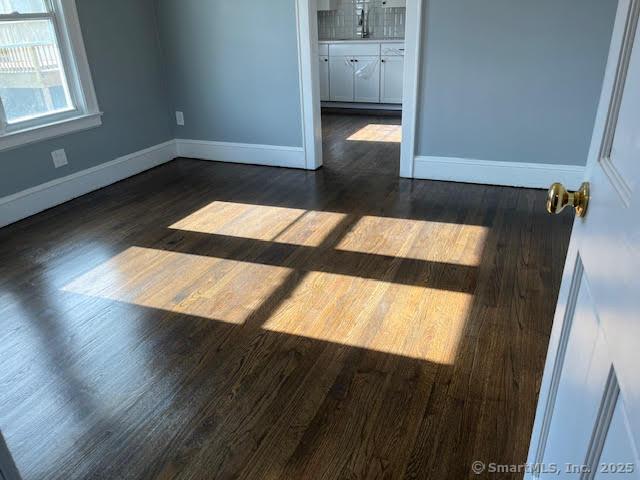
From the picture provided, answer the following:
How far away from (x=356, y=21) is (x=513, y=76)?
367 cm

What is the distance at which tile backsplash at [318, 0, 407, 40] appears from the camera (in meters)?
6.24

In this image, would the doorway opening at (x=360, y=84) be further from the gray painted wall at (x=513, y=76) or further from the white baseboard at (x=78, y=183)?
the white baseboard at (x=78, y=183)

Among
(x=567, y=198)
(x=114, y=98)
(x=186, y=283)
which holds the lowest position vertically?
(x=186, y=283)

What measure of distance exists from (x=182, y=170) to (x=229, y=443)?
3156mm

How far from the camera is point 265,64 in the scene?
395 cm

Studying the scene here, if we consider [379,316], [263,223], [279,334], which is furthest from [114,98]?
[379,316]

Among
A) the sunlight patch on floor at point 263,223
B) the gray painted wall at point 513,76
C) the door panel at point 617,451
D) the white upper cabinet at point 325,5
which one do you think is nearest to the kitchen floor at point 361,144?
the gray painted wall at point 513,76

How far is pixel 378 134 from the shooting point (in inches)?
205

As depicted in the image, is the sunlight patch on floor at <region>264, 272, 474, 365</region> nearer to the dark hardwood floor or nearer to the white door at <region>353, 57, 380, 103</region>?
the dark hardwood floor

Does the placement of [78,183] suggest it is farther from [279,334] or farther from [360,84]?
[360,84]

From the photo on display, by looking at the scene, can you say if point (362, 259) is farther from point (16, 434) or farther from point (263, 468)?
point (16, 434)

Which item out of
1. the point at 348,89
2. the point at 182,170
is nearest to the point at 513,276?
the point at 182,170

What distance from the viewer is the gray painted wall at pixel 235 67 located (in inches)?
151

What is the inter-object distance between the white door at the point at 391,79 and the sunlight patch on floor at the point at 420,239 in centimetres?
333
